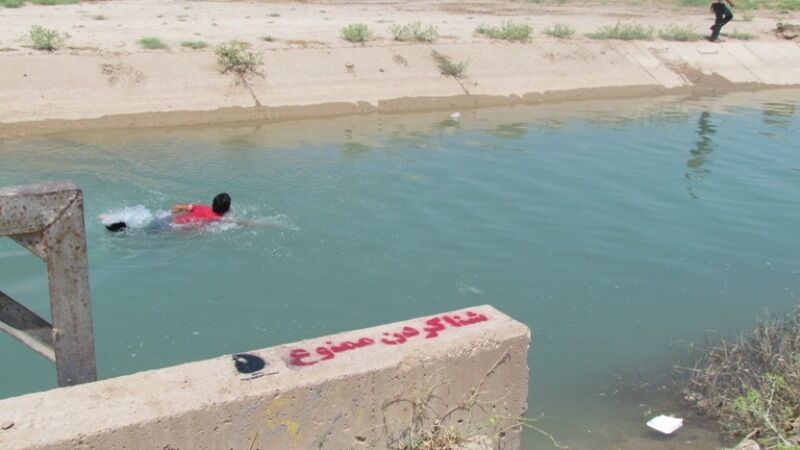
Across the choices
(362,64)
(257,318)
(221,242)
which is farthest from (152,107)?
(257,318)

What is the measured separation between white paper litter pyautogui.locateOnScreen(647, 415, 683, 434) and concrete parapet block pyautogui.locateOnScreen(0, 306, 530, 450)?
161 cm

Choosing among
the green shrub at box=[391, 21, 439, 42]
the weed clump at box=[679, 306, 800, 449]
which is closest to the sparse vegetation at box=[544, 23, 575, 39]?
the green shrub at box=[391, 21, 439, 42]

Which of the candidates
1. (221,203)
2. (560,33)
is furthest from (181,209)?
(560,33)

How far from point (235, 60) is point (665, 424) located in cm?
1206

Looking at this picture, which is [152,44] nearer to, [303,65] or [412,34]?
[303,65]

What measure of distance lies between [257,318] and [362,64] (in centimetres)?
1100

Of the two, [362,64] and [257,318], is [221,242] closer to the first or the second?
[257,318]

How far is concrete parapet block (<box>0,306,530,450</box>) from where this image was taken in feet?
12.0

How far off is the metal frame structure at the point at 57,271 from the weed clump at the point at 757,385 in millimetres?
3668

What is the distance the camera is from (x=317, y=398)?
408 cm

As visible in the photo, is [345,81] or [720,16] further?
[720,16]

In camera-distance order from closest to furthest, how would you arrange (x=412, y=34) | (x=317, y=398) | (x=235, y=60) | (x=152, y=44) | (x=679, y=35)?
(x=317, y=398)
(x=235, y=60)
(x=152, y=44)
(x=412, y=34)
(x=679, y=35)

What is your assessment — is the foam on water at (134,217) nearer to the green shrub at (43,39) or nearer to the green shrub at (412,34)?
the green shrub at (43,39)

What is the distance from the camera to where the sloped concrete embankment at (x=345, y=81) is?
47.0 feet
